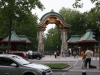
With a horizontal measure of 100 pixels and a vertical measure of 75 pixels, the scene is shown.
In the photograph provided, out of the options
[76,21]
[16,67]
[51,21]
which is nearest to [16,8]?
[16,67]

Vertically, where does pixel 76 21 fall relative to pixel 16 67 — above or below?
above

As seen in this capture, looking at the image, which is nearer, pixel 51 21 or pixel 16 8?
pixel 16 8

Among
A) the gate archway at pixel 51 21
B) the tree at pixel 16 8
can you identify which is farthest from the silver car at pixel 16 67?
the gate archway at pixel 51 21

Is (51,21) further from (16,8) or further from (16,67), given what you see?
(16,67)

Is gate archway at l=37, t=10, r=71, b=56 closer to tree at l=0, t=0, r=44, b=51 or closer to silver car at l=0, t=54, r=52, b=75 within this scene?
tree at l=0, t=0, r=44, b=51

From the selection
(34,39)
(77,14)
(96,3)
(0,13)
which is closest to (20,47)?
(34,39)

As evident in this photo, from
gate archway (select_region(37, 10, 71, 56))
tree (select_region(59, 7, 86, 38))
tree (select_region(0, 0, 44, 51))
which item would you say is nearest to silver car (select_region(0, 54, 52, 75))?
tree (select_region(0, 0, 44, 51))

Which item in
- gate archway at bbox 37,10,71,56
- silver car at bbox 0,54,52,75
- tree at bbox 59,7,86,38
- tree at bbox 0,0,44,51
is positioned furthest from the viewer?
tree at bbox 59,7,86,38

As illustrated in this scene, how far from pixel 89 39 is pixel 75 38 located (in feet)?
45.7

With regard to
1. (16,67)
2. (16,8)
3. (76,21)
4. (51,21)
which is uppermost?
(76,21)

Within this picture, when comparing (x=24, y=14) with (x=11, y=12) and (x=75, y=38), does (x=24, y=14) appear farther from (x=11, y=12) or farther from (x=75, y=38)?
(x=75, y=38)

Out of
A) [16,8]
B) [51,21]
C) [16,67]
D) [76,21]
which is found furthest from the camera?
[76,21]

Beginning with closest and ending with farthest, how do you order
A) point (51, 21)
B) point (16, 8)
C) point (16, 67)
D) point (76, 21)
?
point (16, 67) < point (16, 8) < point (51, 21) < point (76, 21)

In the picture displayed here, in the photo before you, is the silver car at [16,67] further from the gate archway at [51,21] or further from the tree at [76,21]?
the tree at [76,21]
